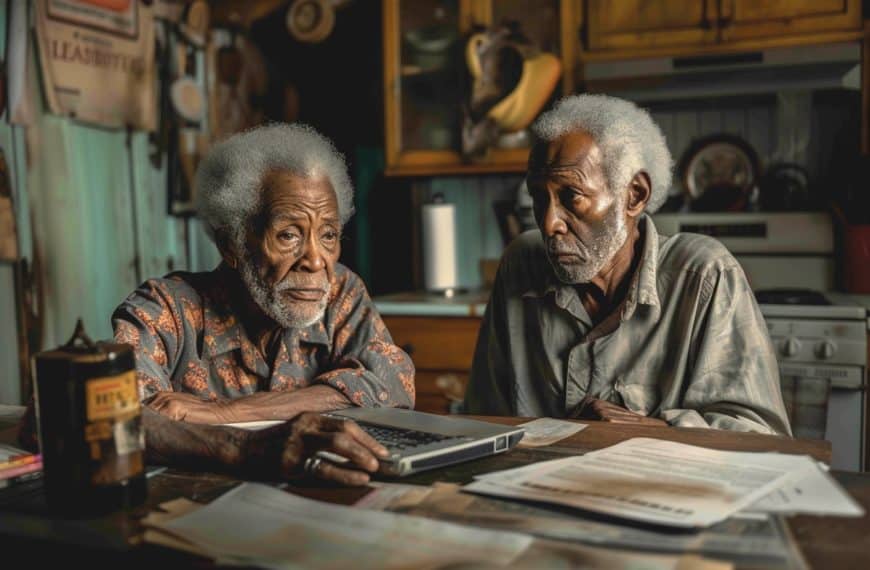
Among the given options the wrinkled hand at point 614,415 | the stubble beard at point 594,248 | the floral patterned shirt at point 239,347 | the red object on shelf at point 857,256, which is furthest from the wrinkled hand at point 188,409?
the red object on shelf at point 857,256

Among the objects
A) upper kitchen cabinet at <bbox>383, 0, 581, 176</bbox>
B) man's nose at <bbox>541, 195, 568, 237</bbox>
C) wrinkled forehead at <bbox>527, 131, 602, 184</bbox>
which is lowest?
man's nose at <bbox>541, 195, 568, 237</bbox>

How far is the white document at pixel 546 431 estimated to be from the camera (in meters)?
1.20

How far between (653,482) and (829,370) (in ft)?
5.96

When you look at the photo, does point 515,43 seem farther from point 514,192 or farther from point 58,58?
point 58,58

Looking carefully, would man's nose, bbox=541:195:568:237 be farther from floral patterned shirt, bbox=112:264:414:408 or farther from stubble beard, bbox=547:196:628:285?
floral patterned shirt, bbox=112:264:414:408

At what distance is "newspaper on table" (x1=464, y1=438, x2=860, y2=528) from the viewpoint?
2.83ft

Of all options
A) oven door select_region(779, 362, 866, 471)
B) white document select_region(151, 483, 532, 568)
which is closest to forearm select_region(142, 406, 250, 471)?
white document select_region(151, 483, 532, 568)

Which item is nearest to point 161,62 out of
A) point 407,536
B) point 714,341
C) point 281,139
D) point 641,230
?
point 281,139

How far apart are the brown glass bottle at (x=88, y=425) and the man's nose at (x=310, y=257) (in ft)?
2.17

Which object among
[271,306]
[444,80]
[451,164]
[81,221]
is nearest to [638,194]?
[271,306]

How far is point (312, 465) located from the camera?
3.38 ft

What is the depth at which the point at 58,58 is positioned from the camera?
2.84 m

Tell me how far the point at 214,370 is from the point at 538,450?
2.28 ft

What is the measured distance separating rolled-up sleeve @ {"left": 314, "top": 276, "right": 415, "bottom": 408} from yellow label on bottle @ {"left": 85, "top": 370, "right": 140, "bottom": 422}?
0.59m
